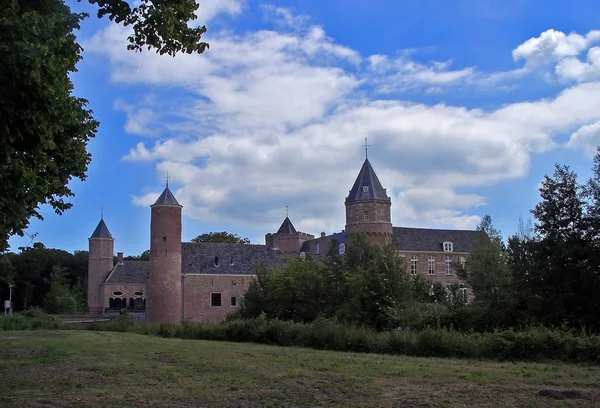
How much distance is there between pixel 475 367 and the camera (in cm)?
1647

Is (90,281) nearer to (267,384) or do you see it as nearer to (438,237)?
(438,237)

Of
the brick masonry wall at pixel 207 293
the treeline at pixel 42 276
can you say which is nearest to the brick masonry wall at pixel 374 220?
the brick masonry wall at pixel 207 293

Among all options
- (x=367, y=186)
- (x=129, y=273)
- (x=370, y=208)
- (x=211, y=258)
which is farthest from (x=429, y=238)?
(x=129, y=273)

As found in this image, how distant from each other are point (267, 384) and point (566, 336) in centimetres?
1074

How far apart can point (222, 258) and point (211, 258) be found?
119 centimetres

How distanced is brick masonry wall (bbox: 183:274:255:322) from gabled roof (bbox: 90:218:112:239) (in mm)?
21983

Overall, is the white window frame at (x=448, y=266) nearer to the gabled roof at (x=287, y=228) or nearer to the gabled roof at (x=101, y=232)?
the gabled roof at (x=287, y=228)

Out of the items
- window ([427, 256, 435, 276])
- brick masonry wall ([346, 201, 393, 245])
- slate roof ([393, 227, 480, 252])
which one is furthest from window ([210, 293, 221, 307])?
window ([427, 256, 435, 276])

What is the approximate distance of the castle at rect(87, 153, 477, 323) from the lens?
57.2 m

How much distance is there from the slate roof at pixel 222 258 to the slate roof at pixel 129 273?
16.0 metres

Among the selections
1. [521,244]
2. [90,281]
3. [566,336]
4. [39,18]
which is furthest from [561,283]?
[90,281]

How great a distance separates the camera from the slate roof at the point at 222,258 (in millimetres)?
62594

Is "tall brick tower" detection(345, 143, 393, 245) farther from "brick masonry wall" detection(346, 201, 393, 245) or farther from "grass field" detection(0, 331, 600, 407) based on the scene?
"grass field" detection(0, 331, 600, 407)

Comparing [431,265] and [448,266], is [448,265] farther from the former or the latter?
[431,265]
